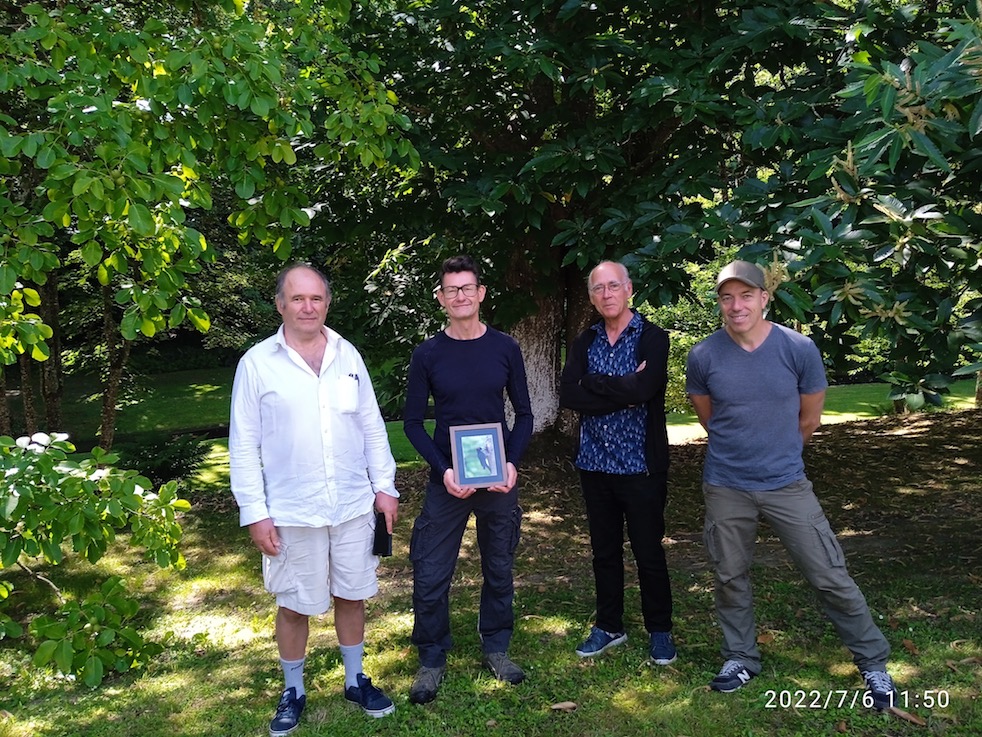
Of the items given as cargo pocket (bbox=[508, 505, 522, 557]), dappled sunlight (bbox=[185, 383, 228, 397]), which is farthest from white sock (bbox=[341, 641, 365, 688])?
dappled sunlight (bbox=[185, 383, 228, 397])

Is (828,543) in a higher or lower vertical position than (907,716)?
higher

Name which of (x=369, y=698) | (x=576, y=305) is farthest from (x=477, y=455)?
(x=576, y=305)

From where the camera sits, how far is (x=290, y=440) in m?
3.70

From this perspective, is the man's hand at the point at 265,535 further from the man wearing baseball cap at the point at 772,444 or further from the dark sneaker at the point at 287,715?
the man wearing baseball cap at the point at 772,444

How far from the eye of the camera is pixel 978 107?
2.97m

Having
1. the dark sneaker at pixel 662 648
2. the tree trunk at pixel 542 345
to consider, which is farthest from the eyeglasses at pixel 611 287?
the tree trunk at pixel 542 345

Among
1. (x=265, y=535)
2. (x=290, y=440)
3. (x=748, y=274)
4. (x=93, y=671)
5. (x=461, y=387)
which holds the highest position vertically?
(x=748, y=274)

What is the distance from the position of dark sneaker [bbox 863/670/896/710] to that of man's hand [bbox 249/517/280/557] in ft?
8.98

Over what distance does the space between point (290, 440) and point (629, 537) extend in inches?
69.8

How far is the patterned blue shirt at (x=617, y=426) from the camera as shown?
4230 mm

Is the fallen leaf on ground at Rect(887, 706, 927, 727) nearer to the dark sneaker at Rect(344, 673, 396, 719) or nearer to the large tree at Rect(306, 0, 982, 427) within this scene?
the large tree at Rect(306, 0, 982, 427)

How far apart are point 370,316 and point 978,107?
720 cm

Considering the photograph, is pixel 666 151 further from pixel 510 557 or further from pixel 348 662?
pixel 348 662

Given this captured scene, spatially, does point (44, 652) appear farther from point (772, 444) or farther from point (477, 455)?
point (772, 444)
